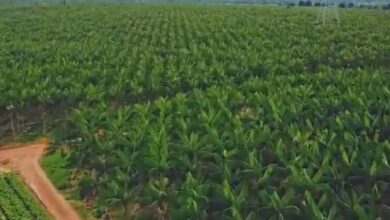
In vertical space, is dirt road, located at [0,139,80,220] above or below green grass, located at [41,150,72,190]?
below

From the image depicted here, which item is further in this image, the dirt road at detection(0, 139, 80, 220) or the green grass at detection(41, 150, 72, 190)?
the green grass at detection(41, 150, 72, 190)

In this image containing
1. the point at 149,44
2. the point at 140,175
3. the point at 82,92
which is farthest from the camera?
the point at 149,44

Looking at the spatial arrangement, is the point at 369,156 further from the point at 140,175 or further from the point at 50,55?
the point at 50,55

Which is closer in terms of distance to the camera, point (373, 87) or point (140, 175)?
point (140, 175)

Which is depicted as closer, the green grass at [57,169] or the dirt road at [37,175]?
the dirt road at [37,175]

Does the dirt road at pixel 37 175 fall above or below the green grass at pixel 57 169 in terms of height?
below

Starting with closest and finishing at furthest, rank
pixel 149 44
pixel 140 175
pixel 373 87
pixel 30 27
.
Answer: pixel 140 175 → pixel 373 87 → pixel 149 44 → pixel 30 27

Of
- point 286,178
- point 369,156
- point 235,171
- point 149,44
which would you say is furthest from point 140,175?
point 149,44

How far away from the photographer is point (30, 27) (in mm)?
61625

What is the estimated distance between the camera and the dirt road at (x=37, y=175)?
61.5 feet

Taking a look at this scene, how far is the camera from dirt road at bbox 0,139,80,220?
1873cm

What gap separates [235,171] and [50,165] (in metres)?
7.71

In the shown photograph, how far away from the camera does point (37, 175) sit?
70.9 feet

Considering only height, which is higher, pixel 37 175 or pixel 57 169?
pixel 57 169
